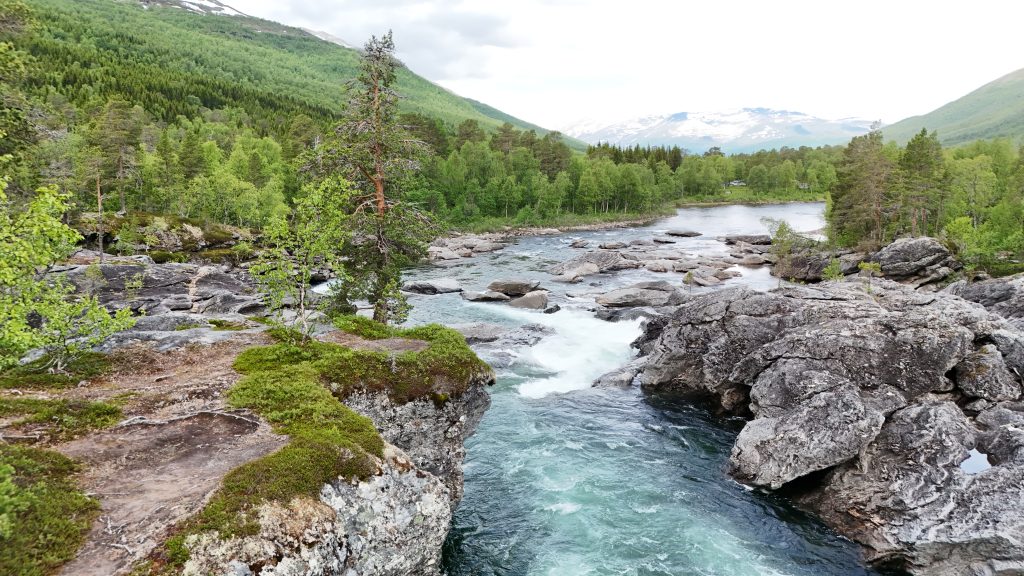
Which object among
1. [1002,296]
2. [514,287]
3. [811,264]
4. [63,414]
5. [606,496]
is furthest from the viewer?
[811,264]

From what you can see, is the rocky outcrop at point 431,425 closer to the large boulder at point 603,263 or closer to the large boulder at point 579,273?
the large boulder at point 579,273

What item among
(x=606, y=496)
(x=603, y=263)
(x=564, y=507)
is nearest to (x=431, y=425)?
(x=564, y=507)

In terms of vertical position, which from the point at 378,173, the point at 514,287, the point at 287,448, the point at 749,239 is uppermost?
the point at 378,173

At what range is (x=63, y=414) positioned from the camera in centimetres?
1166

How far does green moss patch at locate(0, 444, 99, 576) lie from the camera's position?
748 centimetres

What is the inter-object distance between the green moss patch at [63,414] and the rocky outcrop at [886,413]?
68.4 feet

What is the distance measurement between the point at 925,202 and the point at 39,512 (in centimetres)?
8339

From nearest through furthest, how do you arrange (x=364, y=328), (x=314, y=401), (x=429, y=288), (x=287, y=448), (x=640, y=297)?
(x=287, y=448) → (x=314, y=401) → (x=364, y=328) → (x=640, y=297) → (x=429, y=288)

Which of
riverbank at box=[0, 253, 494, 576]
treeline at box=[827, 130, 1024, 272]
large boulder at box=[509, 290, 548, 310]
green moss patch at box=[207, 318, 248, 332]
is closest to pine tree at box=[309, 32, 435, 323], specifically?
green moss patch at box=[207, 318, 248, 332]

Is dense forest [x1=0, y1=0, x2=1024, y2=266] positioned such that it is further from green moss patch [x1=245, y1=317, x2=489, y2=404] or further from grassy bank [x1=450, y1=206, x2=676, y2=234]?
green moss patch [x1=245, y1=317, x2=489, y2=404]

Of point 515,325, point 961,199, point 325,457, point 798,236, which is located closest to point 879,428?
point 325,457

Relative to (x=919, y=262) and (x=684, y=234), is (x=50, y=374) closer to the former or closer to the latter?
(x=919, y=262)

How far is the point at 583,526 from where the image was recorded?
18.0m

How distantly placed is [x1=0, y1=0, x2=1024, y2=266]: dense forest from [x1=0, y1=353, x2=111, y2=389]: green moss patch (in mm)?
5215
